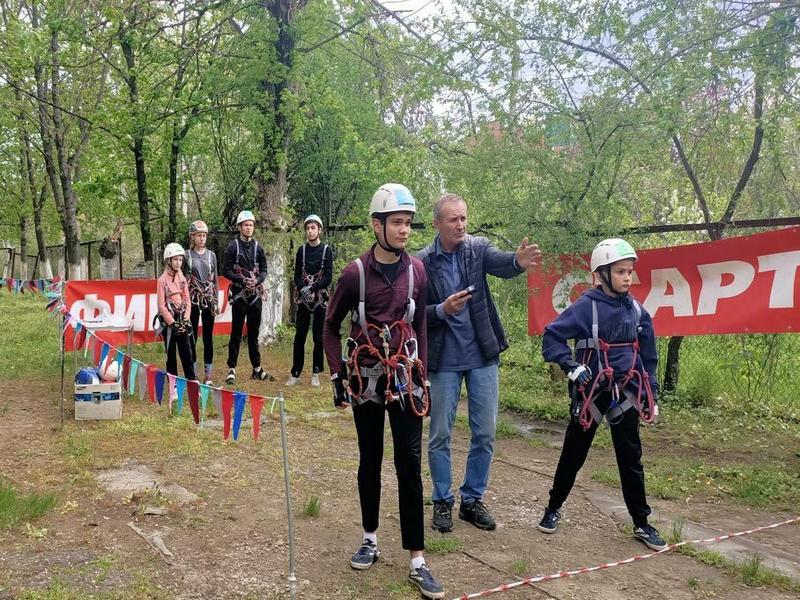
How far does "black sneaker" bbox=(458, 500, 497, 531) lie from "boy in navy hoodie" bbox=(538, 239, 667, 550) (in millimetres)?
744

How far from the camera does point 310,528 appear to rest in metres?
4.48

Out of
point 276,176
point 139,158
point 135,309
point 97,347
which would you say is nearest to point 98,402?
point 97,347

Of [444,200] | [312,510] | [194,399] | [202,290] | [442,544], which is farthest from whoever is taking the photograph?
[202,290]

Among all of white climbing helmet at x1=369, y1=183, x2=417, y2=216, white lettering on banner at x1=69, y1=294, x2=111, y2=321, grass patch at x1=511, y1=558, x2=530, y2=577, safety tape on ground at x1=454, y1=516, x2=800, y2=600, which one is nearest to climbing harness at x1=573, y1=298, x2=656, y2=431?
safety tape on ground at x1=454, y1=516, x2=800, y2=600

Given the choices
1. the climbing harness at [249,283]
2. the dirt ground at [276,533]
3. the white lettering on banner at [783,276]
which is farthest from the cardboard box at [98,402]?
the white lettering on banner at [783,276]

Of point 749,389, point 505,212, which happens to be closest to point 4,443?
point 505,212

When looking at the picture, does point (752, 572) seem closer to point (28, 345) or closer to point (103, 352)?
point (103, 352)

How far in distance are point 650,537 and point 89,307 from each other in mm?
8901

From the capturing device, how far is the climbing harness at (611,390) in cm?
429

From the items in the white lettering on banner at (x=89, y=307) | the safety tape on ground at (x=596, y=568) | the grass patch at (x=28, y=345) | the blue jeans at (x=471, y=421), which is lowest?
the safety tape on ground at (x=596, y=568)

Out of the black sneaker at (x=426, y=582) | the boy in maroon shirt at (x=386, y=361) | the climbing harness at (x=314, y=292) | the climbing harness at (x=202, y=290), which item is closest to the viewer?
the black sneaker at (x=426, y=582)

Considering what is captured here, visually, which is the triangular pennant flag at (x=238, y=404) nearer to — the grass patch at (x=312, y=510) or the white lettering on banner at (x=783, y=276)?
the grass patch at (x=312, y=510)

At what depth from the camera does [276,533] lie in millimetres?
4379

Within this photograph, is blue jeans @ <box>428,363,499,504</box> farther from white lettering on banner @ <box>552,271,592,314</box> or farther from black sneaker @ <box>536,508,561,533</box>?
white lettering on banner @ <box>552,271,592,314</box>
